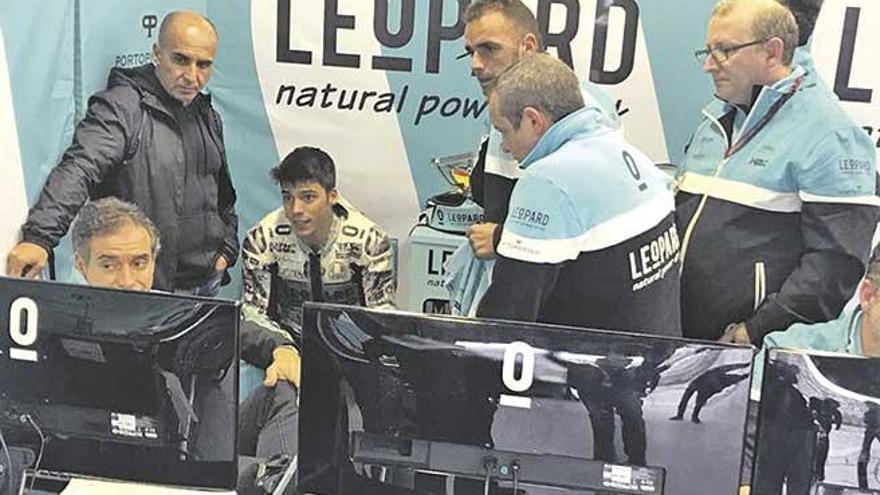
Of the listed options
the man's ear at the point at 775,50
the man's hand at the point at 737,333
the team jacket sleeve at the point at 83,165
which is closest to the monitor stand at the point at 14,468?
the team jacket sleeve at the point at 83,165

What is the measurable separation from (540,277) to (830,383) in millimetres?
1330

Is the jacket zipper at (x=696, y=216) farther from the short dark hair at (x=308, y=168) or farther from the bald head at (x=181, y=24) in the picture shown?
the bald head at (x=181, y=24)

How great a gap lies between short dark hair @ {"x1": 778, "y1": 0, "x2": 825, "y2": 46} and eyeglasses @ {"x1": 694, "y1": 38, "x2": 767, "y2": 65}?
0.43 ft

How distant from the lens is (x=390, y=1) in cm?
340

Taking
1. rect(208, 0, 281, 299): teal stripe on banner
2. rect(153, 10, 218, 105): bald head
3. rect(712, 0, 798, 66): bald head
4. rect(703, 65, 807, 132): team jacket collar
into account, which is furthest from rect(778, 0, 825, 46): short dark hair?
rect(153, 10, 218, 105): bald head

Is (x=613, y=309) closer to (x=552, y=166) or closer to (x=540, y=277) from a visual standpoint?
(x=540, y=277)

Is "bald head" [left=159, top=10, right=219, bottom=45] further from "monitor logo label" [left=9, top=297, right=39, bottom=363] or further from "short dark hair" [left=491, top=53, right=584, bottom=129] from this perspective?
"monitor logo label" [left=9, top=297, right=39, bottom=363]

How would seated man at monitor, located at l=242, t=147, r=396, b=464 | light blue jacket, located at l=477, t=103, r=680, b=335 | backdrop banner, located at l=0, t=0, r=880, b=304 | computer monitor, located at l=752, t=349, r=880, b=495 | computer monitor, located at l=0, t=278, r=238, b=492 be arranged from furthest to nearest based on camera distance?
seated man at monitor, located at l=242, t=147, r=396, b=464 < backdrop banner, located at l=0, t=0, r=880, b=304 < light blue jacket, located at l=477, t=103, r=680, b=335 < computer monitor, located at l=0, t=278, r=238, b=492 < computer monitor, located at l=752, t=349, r=880, b=495

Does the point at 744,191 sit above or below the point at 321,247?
above

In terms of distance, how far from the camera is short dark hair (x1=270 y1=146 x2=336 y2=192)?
11.7 ft

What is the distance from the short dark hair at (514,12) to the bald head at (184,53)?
2.78 feet

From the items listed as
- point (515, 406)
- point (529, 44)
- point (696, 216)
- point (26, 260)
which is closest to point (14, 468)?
point (515, 406)

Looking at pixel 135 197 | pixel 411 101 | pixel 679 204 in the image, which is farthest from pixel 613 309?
pixel 135 197

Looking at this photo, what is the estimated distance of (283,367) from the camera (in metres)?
3.53
